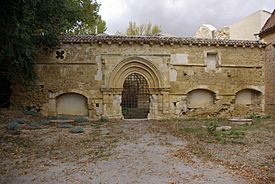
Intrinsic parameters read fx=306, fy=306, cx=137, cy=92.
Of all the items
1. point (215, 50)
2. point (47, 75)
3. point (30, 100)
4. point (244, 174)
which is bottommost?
point (244, 174)

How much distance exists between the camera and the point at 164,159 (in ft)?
24.7

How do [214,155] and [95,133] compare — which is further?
[95,133]

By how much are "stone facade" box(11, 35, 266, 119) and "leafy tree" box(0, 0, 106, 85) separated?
3.56ft

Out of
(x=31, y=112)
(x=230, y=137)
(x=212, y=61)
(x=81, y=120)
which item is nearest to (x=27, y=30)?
(x=81, y=120)

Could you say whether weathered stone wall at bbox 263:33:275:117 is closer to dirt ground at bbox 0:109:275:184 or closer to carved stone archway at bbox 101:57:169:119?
dirt ground at bbox 0:109:275:184

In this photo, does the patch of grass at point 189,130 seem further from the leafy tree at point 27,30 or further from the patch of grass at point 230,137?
the leafy tree at point 27,30

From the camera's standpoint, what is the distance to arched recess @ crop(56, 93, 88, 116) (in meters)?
16.1

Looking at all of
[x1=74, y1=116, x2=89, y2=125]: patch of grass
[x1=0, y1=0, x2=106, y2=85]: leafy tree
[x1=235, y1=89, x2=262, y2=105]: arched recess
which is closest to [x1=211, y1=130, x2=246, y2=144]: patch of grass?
[x1=74, y1=116, x2=89, y2=125]: patch of grass

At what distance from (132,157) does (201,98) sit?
999 cm

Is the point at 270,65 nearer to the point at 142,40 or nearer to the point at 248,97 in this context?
the point at 248,97

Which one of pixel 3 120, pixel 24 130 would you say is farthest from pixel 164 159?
A: pixel 3 120

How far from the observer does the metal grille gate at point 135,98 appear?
1725 centimetres

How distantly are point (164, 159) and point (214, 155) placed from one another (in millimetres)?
1412

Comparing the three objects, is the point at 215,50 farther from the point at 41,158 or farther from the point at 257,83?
the point at 41,158
